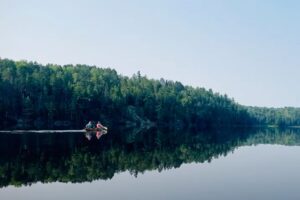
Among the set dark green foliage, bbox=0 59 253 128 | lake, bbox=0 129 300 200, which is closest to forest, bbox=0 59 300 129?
dark green foliage, bbox=0 59 253 128

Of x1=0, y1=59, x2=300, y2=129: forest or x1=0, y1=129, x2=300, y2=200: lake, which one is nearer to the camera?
x1=0, y1=129, x2=300, y2=200: lake

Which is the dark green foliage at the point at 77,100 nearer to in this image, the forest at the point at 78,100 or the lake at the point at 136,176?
the forest at the point at 78,100

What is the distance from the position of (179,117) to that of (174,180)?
454 feet

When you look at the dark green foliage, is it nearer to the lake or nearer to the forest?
the forest

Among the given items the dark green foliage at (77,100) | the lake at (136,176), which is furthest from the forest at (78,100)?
the lake at (136,176)

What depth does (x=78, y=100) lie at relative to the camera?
11788 cm

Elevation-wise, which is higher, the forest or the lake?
the forest

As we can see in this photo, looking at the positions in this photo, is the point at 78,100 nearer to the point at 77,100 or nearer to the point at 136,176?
the point at 77,100

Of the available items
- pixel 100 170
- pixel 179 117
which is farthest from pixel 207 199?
pixel 179 117

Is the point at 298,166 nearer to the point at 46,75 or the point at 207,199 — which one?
the point at 207,199

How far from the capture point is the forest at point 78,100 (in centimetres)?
10256

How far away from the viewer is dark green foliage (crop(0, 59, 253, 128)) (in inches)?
4043

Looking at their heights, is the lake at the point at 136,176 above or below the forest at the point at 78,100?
below

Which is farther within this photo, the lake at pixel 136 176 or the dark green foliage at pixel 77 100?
the dark green foliage at pixel 77 100
